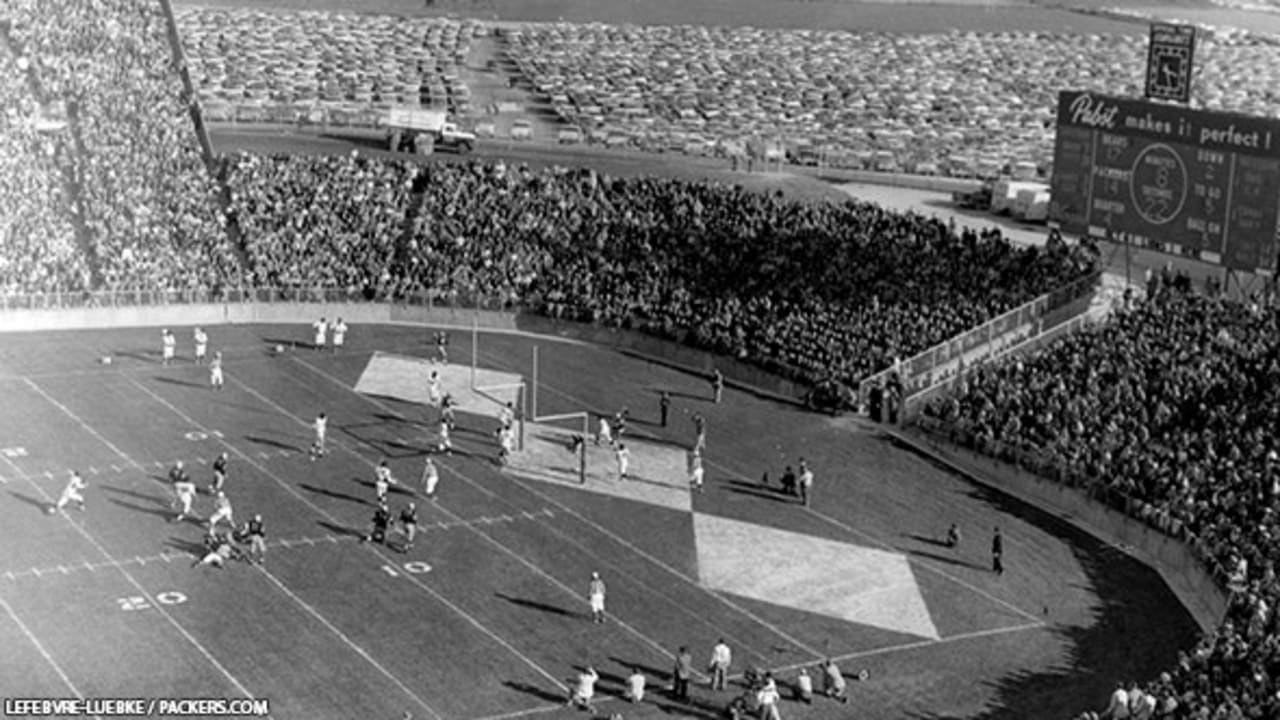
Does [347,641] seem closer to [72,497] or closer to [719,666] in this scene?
[719,666]

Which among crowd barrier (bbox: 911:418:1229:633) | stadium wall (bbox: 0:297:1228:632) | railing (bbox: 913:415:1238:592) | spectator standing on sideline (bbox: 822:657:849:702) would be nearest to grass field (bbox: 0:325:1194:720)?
spectator standing on sideline (bbox: 822:657:849:702)

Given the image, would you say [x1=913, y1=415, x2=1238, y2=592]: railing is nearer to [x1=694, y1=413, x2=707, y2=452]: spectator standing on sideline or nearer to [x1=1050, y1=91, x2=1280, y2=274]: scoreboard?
[x1=694, y1=413, x2=707, y2=452]: spectator standing on sideline

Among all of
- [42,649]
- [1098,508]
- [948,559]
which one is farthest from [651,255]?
[42,649]

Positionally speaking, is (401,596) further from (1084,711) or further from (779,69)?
(779,69)

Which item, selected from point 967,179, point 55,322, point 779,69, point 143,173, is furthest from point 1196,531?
point 779,69

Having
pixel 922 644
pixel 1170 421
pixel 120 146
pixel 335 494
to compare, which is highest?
pixel 120 146

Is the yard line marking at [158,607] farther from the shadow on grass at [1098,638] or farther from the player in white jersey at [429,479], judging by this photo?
the shadow on grass at [1098,638]
